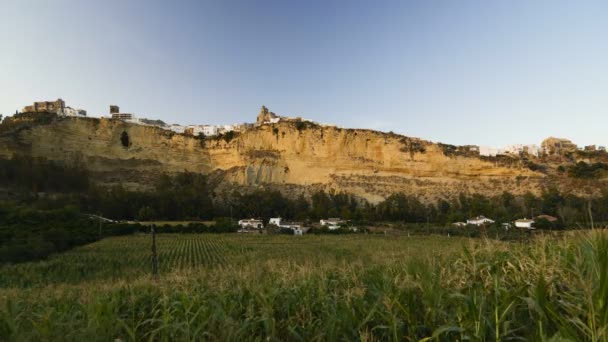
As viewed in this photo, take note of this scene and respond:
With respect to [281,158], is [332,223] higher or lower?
lower

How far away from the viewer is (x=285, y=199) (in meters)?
74.9

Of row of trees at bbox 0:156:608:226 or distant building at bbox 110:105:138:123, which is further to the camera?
distant building at bbox 110:105:138:123

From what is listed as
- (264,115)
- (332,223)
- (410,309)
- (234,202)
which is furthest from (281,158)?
(410,309)

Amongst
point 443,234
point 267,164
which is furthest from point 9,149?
point 443,234

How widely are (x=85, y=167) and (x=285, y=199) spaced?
151ft

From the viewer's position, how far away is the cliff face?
2936 inches

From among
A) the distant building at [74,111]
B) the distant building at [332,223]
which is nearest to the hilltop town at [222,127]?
the distant building at [74,111]

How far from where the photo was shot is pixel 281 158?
279 ft

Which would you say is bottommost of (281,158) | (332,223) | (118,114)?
(332,223)

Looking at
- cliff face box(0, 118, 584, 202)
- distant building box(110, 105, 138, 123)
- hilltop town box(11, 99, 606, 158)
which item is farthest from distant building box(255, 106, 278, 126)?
distant building box(110, 105, 138, 123)

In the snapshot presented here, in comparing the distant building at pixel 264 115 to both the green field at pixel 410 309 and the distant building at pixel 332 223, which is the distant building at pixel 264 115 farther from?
the green field at pixel 410 309

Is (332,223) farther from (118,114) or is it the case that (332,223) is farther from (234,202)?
(118,114)

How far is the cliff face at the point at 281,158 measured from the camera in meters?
74.6

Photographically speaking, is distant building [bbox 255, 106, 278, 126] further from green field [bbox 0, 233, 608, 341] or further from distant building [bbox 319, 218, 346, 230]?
green field [bbox 0, 233, 608, 341]
